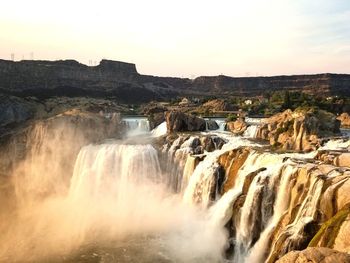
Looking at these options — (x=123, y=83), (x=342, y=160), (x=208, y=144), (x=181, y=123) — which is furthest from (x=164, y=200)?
(x=123, y=83)

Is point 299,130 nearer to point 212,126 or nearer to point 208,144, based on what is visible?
point 208,144

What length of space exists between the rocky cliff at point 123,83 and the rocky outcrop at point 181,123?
53.5 m

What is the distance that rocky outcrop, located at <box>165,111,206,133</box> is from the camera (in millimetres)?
46372

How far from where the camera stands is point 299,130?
111ft

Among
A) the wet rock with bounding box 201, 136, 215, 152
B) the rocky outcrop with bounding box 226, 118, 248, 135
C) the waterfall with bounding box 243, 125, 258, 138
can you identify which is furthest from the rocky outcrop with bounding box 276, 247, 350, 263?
the rocky outcrop with bounding box 226, 118, 248, 135

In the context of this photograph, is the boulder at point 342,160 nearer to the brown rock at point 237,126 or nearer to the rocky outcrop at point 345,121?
the brown rock at point 237,126

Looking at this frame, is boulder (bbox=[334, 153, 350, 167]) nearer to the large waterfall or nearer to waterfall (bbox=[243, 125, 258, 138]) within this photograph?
the large waterfall

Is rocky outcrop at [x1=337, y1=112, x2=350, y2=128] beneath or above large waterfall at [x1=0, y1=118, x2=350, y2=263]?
above

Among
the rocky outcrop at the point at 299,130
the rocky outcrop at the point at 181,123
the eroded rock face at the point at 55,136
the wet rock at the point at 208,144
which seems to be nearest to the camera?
the rocky outcrop at the point at 299,130

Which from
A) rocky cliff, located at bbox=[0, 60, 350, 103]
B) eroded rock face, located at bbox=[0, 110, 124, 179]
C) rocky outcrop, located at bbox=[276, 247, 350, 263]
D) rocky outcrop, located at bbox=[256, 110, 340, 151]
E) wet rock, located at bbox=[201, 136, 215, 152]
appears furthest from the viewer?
rocky cliff, located at bbox=[0, 60, 350, 103]

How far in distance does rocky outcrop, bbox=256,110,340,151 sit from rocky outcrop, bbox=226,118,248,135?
3.92 m

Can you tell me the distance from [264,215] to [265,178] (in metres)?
2.14

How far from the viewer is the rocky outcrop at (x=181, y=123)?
4637 centimetres

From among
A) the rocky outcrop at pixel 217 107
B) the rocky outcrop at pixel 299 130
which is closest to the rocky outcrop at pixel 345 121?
the rocky outcrop at pixel 299 130
